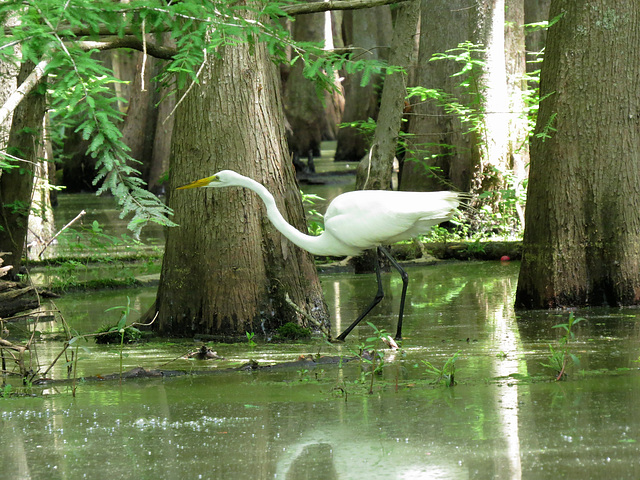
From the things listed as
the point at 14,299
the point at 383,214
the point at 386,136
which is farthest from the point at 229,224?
the point at 386,136

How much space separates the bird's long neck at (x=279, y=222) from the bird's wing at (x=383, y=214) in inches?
7.8

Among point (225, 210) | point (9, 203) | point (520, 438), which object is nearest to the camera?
point (520, 438)

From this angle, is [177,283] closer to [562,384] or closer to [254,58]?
[254,58]

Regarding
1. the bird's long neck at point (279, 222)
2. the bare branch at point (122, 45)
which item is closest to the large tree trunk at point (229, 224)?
the bird's long neck at point (279, 222)

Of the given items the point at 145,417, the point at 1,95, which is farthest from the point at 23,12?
the point at 1,95

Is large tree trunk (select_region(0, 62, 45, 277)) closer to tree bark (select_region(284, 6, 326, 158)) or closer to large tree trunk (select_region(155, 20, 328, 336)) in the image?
large tree trunk (select_region(155, 20, 328, 336))

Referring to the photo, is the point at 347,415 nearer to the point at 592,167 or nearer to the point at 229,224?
the point at 229,224

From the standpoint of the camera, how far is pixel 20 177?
9.08 m

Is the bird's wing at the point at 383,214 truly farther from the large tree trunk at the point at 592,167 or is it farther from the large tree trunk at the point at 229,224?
the large tree trunk at the point at 592,167

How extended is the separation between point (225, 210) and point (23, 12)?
2.64 metres

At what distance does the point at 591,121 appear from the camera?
814 centimetres

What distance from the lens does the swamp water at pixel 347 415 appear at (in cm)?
387

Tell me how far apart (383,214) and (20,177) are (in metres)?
3.97

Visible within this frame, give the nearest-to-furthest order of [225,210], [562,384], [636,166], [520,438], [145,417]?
[520,438] → [145,417] → [562,384] → [225,210] → [636,166]
